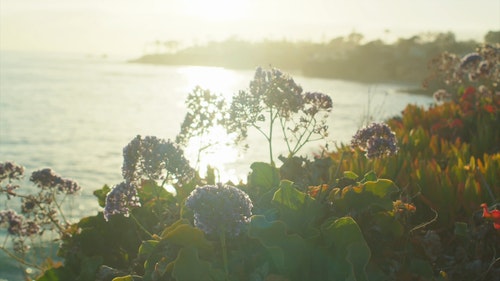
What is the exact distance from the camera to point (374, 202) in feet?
9.77

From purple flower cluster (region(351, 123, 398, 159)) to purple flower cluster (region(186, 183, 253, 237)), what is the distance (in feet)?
4.52

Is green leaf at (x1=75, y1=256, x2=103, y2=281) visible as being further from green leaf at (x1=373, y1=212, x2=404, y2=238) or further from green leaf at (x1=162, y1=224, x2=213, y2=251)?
green leaf at (x1=373, y1=212, x2=404, y2=238)

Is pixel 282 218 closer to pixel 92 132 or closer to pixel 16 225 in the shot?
pixel 16 225

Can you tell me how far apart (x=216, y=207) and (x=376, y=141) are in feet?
4.86

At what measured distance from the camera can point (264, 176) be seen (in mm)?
3500

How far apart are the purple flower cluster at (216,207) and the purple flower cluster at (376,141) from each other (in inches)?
54.3

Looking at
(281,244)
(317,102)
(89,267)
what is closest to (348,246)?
(281,244)

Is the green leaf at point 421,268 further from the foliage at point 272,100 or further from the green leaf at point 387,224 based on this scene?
the foliage at point 272,100

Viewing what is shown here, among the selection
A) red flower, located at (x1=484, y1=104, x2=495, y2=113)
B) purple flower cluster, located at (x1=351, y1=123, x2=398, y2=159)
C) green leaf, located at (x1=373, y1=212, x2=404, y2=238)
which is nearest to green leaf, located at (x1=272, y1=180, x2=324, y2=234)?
green leaf, located at (x1=373, y1=212, x2=404, y2=238)

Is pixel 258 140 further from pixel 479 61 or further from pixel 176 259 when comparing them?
pixel 176 259

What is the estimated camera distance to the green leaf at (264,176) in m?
3.48

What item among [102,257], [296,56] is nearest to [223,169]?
[102,257]

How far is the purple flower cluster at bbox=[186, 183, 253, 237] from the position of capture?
2.22 meters

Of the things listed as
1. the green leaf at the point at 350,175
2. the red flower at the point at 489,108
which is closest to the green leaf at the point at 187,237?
the green leaf at the point at 350,175
